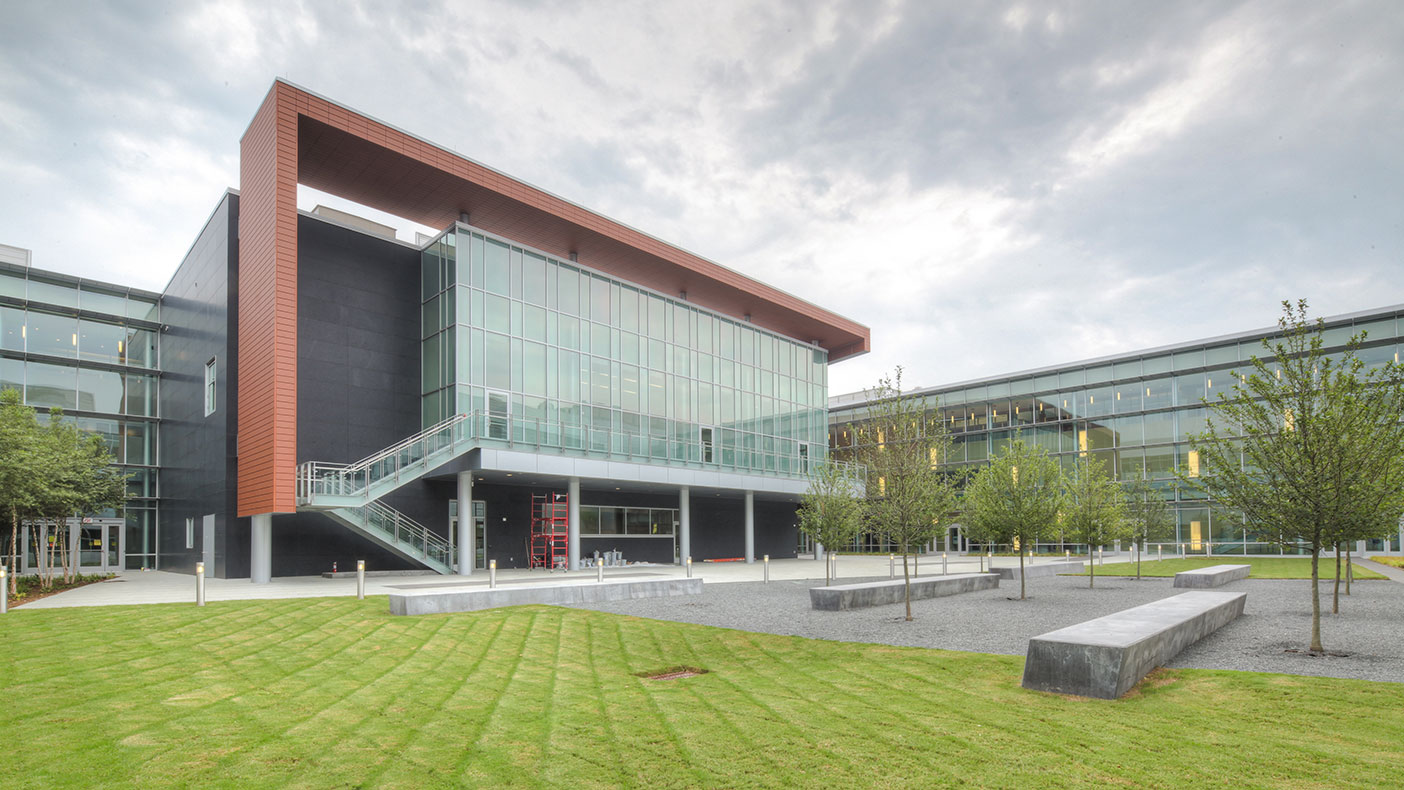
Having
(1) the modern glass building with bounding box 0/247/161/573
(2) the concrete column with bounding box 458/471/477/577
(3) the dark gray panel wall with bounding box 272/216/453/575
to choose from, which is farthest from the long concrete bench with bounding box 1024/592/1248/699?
(1) the modern glass building with bounding box 0/247/161/573

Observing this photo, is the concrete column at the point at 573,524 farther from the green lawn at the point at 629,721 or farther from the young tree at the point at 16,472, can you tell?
the green lawn at the point at 629,721

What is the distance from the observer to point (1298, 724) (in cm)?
793

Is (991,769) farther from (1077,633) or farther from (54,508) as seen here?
(54,508)

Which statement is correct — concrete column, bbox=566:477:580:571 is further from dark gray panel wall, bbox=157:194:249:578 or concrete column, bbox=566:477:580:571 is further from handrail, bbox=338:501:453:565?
dark gray panel wall, bbox=157:194:249:578

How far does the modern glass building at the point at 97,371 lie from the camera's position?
3984 cm

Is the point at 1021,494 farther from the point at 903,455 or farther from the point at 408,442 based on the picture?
the point at 408,442

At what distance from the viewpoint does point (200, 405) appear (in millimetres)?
36812

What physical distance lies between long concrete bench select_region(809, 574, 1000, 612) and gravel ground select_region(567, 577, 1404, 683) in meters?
0.40

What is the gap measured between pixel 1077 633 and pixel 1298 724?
2731mm

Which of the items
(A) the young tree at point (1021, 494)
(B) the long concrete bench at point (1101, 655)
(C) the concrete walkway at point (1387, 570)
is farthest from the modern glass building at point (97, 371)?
(C) the concrete walkway at point (1387, 570)

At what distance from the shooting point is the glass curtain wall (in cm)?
3341

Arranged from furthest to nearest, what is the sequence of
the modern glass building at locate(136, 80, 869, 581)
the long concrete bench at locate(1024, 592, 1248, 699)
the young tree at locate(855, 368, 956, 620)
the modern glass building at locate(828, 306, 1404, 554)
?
the modern glass building at locate(828, 306, 1404, 554), the modern glass building at locate(136, 80, 869, 581), the young tree at locate(855, 368, 956, 620), the long concrete bench at locate(1024, 592, 1248, 699)

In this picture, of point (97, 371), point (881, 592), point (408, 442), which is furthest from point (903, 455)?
point (97, 371)

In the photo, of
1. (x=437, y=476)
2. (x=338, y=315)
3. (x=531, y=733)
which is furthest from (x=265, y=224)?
(x=531, y=733)
